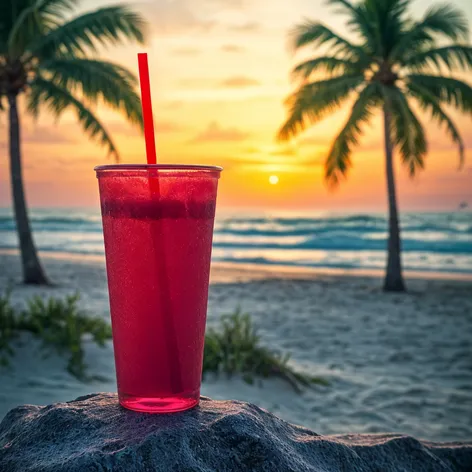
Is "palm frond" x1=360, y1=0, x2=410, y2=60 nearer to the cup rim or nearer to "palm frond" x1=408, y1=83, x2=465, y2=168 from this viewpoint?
"palm frond" x1=408, y1=83, x2=465, y2=168

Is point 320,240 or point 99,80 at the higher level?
point 99,80

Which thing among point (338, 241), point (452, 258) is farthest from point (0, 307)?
point (338, 241)

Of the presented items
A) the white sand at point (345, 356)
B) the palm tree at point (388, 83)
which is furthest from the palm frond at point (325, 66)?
the white sand at point (345, 356)

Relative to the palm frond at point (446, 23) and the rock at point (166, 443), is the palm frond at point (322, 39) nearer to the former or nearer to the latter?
the palm frond at point (446, 23)

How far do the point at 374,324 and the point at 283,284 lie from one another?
410 cm

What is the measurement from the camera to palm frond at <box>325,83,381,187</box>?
10.2 m

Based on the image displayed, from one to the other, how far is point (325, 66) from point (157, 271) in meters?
10.1

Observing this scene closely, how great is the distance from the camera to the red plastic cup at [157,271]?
1.41 metres

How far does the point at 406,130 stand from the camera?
10.0 meters

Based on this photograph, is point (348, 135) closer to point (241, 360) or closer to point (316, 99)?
point (316, 99)

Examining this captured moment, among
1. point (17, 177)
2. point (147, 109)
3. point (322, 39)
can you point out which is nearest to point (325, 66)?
point (322, 39)

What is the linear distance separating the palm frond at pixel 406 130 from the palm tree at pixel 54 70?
451cm

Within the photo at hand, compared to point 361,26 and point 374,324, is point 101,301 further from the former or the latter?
point 361,26

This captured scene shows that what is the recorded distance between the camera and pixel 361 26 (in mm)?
10812
